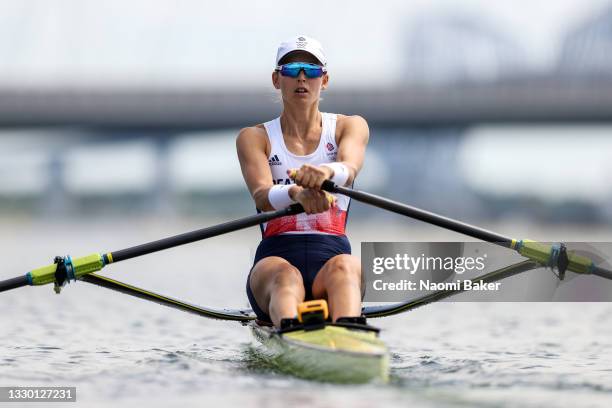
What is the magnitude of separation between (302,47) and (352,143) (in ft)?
3.09

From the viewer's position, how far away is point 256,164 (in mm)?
10164

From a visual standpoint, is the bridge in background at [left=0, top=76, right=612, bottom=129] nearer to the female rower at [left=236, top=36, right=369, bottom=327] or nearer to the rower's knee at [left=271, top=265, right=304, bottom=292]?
the female rower at [left=236, top=36, right=369, bottom=327]

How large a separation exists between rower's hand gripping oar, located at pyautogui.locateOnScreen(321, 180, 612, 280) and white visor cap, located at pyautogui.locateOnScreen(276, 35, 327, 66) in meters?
1.32

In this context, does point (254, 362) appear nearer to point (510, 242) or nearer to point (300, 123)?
point (300, 123)

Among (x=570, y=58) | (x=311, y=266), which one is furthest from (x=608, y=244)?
(x=570, y=58)

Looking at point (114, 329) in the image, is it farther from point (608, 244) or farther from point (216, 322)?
point (608, 244)

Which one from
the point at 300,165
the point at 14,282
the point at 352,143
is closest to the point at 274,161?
the point at 300,165

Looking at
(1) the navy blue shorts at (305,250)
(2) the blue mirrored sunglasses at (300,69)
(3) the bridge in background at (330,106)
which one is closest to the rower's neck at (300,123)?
(2) the blue mirrored sunglasses at (300,69)

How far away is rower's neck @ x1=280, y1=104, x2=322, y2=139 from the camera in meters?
10.4

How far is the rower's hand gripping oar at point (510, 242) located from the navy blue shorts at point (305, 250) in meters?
0.65

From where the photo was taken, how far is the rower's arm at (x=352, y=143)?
10094 mm

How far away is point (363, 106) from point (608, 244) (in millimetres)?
67037

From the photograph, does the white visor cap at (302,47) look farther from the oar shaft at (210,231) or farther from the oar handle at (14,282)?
the oar handle at (14,282)

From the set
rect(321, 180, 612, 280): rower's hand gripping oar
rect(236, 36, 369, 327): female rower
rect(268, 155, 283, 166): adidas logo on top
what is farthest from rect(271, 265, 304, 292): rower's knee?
rect(268, 155, 283, 166): adidas logo on top
